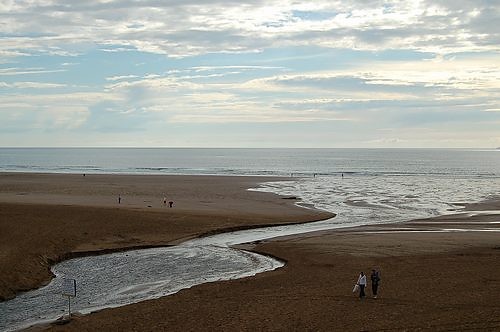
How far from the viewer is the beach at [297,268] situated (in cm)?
2047

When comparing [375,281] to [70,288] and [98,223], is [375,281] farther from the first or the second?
[98,223]

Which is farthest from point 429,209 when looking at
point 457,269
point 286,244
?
point 457,269

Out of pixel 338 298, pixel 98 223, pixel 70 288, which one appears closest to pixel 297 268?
pixel 338 298

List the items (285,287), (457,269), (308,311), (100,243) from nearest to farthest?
1. (308,311)
2. (285,287)
3. (457,269)
4. (100,243)

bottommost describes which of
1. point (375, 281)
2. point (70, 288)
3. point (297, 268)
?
point (297, 268)

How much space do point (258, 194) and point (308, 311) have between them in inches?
2039

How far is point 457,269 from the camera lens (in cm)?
2859

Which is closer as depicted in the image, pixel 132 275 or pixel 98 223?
pixel 132 275

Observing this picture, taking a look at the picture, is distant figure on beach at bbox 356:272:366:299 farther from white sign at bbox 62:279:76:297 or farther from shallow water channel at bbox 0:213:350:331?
white sign at bbox 62:279:76:297

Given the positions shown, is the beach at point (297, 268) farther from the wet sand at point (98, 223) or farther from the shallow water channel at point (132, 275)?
the shallow water channel at point (132, 275)

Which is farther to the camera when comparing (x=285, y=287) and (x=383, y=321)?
(x=285, y=287)

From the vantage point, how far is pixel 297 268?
29594 millimetres

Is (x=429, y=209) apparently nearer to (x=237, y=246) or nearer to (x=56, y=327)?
(x=237, y=246)

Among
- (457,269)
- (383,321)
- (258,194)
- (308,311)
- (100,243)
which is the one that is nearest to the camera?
(383,321)
